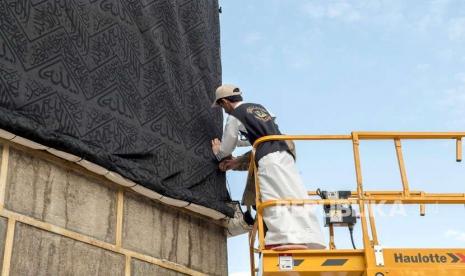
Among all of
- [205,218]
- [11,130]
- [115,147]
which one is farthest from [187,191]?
[11,130]

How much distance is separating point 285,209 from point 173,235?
5.29ft

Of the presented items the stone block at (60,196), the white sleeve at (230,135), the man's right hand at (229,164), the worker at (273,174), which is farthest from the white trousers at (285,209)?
the stone block at (60,196)

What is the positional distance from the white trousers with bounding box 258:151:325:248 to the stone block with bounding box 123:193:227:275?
1281 millimetres

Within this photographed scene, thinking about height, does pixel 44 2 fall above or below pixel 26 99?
above

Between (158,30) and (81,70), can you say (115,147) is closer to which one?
(81,70)

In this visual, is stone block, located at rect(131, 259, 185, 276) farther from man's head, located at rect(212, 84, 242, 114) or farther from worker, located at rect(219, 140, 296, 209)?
man's head, located at rect(212, 84, 242, 114)

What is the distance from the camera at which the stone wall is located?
545cm

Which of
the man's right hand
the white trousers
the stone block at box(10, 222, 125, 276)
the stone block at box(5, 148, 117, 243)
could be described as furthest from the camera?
the man's right hand

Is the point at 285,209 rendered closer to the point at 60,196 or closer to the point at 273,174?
the point at 273,174

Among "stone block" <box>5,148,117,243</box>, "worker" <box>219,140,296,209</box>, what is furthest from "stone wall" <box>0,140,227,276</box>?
"worker" <box>219,140,296,209</box>

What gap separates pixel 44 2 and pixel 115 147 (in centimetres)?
157

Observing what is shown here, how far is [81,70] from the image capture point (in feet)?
21.4

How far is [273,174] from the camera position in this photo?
A: 6387 millimetres

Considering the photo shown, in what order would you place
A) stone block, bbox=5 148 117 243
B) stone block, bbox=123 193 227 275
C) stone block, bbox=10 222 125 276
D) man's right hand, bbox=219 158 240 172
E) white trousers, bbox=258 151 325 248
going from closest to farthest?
stone block, bbox=10 222 125 276
stone block, bbox=5 148 117 243
white trousers, bbox=258 151 325 248
stone block, bbox=123 193 227 275
man's right hand, bbox=219 158 240 172
